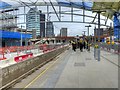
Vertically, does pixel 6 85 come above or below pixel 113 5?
below

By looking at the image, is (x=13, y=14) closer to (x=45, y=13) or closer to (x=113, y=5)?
(x=45, y=13)

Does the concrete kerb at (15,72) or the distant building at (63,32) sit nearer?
the concrete kerb at (15,72)

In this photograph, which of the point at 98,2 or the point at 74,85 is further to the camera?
the point at 98,2

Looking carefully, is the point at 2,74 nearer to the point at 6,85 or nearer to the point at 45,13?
the point at 6,85

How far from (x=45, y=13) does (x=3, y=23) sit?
12944mm

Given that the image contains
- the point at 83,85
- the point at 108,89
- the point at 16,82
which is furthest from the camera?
the point at 16,82

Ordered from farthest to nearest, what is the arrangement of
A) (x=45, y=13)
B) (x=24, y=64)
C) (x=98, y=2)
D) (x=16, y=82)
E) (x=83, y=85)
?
1. (x=45, y=13)
2. (x=98, y=2)
3. (x=24, y=64)
4. (x=16, y=82)
5. (x=83, y=85)

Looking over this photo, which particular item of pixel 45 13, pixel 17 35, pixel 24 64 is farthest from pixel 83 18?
pixel 24 64

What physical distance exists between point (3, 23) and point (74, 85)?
71.6m

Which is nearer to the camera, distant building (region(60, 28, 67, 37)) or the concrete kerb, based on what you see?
the concrete kerb

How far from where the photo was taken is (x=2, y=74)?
11352mm

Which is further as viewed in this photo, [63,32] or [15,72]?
[63,32]

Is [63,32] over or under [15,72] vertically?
over

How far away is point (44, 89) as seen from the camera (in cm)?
1141
